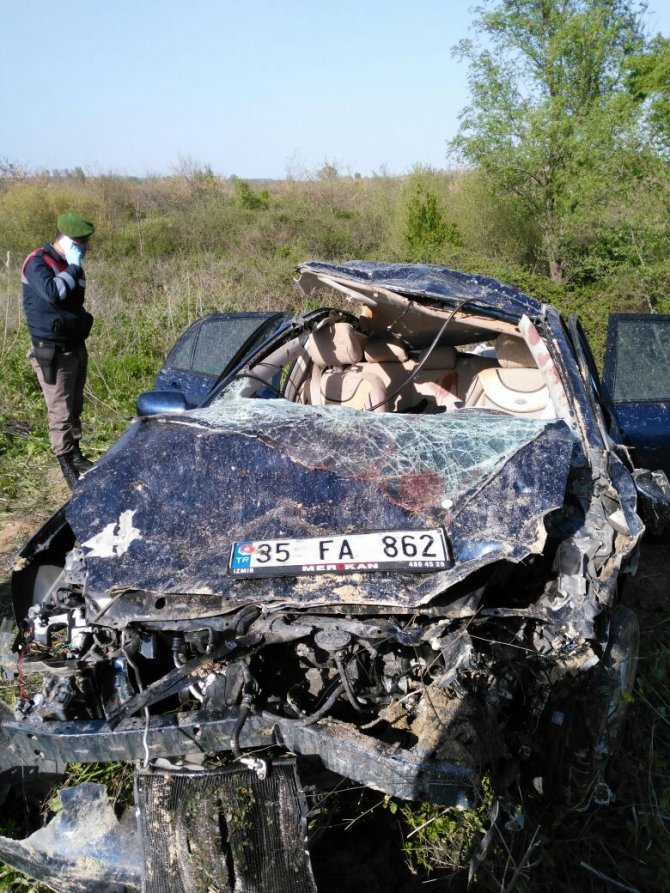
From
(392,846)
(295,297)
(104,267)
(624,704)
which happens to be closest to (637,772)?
(624,704)

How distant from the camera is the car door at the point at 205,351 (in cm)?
516

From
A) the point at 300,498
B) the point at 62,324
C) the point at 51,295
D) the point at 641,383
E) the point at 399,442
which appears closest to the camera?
the point at 300,498

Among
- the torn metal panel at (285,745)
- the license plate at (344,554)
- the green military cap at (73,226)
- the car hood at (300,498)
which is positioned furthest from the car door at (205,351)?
the torn metal panel at (285,745)

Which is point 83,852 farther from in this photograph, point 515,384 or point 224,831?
point 515,384

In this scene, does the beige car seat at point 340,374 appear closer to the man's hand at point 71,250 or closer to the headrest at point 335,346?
the headrest at point 335,346

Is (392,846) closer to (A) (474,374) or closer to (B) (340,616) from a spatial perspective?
(B) (340,616)

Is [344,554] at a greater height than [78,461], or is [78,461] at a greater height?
[344,554]

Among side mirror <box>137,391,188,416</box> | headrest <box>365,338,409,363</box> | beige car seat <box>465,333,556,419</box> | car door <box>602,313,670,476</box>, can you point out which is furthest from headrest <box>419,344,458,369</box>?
side mirror <box>137,391,188,416</box>

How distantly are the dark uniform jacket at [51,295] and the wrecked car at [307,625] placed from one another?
2.79m

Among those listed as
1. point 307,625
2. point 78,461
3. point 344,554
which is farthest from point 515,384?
point 78,461

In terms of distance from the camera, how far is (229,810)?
197cm

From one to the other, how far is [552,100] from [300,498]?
35.8 ft

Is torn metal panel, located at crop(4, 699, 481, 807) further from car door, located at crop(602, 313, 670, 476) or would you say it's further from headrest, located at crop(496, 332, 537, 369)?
car door, located at crop(602, 313, 670, 476)

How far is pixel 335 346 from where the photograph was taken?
4.06m
